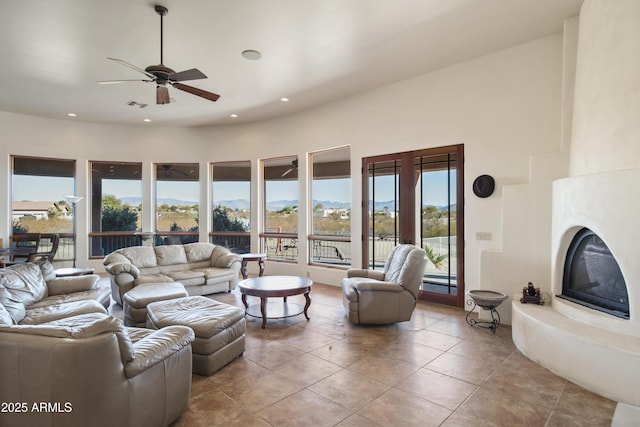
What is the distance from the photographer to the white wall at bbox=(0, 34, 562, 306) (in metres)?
4.22

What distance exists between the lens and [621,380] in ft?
7.98

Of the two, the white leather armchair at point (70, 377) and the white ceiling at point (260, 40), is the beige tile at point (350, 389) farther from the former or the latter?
the white ceiling at point (260, 40)

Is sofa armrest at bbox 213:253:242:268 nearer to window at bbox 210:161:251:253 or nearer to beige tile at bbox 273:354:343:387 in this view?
window at bbox 210:161:251:253

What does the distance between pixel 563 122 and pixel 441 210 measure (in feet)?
6.15

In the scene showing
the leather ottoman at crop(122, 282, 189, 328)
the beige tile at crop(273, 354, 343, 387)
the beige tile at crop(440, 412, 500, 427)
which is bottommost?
the beige tile at crop(273, 354, 343, 387)

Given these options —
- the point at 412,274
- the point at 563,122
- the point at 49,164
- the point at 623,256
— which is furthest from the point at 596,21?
the point at 49,164

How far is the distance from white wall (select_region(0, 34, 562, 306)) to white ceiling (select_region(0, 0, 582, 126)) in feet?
1.06

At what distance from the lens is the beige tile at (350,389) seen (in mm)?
2488

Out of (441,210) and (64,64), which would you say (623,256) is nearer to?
(441,210)

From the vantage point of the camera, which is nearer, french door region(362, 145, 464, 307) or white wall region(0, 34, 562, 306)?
white wall region(0, 34, 562, 306)

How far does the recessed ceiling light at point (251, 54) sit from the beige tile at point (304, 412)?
4.03m

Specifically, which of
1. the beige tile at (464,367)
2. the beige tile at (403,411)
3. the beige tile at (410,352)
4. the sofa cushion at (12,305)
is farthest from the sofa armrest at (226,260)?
the beige tile at (403,411)

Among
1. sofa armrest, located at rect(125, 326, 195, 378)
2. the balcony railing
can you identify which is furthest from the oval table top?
the balcony railing

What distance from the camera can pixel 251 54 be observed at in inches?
175
